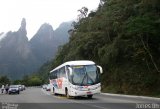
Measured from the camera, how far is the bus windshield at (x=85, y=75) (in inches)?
1208

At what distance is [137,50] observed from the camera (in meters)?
42.1

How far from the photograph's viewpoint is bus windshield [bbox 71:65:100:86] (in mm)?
30688

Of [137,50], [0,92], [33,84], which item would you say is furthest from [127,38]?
[33,84]

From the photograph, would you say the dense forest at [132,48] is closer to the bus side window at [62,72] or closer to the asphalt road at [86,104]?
the bus side window at [62,72]

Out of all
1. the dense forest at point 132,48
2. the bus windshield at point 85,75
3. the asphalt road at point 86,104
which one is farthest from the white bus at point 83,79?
the dense forest at point 132,48

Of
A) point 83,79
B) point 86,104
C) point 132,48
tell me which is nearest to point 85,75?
point 83,79

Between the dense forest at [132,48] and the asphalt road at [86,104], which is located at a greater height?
the dense forest at [132,48]

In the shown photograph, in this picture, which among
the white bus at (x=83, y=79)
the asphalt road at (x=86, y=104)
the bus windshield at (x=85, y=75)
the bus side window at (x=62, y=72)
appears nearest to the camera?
the asphalt road at (x=86, y=104)

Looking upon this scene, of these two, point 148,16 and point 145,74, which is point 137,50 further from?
point 148,16

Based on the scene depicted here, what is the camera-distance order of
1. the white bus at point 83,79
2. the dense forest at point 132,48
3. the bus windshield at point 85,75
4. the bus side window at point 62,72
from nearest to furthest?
the white bus at point 83,79, the bus windshield at point 85,75, the bus side window at point 62,72, the dense forest at point 132,48

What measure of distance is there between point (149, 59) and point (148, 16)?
660cm

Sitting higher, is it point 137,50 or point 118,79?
point 137,50

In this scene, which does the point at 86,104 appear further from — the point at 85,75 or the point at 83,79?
the point at 85,75

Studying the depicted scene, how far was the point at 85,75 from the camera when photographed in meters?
30.9
